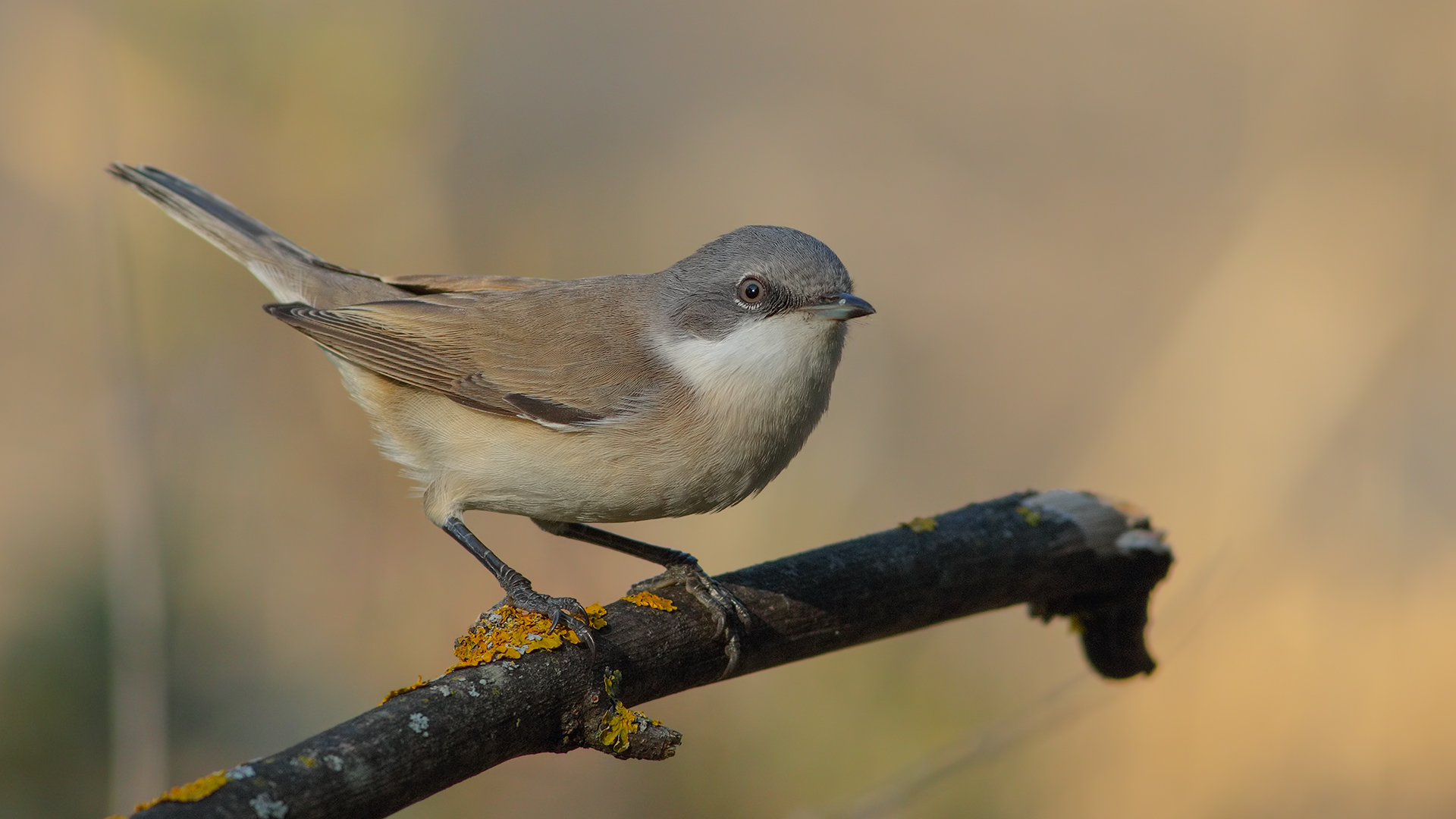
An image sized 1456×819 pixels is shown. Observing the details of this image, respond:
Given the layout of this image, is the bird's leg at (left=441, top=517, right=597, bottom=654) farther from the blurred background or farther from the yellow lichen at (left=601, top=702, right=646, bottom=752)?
the blurred background

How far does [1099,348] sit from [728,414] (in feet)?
16.7

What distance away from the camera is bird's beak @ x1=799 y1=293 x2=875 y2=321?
3592 millimetres

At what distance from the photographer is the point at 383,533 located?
6379 millimetres

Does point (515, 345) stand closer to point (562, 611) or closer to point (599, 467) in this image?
point (599, 467)

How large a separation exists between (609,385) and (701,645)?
99 cm

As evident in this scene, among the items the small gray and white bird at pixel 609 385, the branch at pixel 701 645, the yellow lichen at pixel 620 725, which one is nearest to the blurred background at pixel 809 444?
the branch at pixel 701 645

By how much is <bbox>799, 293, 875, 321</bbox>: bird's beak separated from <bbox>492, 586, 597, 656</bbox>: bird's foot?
1.20m

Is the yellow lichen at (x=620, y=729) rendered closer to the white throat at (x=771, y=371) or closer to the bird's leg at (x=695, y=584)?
the bird's leg at (x=695, y=584)

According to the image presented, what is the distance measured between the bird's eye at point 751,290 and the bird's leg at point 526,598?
1.17m

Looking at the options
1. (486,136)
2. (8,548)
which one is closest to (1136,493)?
(486,136)

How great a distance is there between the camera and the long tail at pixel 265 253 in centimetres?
476

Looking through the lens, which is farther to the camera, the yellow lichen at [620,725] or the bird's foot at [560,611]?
the bird's foot at [560,611]

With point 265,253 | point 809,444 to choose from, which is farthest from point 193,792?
point 809,444

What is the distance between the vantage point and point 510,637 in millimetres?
2908
